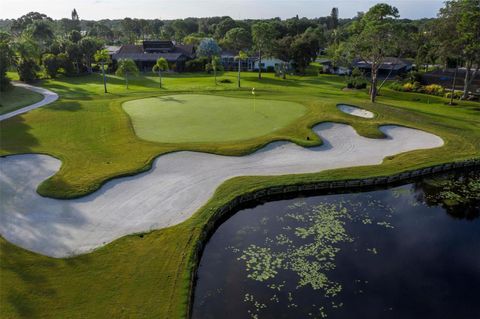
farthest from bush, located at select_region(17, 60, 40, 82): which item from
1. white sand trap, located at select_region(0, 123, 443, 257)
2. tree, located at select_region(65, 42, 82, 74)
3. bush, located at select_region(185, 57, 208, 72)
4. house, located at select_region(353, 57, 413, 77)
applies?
house, located at select_region(353, 57, 413, 77)

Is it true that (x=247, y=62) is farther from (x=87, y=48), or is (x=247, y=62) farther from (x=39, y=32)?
(x=39, y=32)

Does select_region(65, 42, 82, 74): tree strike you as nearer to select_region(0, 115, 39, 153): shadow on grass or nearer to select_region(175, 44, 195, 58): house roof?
select_region(175, 44, 195, 58): house roof

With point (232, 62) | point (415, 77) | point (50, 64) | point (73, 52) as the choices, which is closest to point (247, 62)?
point (232, 62)

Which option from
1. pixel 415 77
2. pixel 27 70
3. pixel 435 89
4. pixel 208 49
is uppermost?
pixel 208 49

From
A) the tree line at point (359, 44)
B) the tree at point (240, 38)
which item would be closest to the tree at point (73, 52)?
the tree line at point (359, 44)

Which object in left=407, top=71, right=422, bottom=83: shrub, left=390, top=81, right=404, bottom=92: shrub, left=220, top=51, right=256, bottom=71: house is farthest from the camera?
left=220, top=51, right=256, bottom=71: house

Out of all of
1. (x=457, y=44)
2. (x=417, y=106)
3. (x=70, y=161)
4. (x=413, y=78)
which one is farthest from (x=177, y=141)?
(x=413, y=78)
